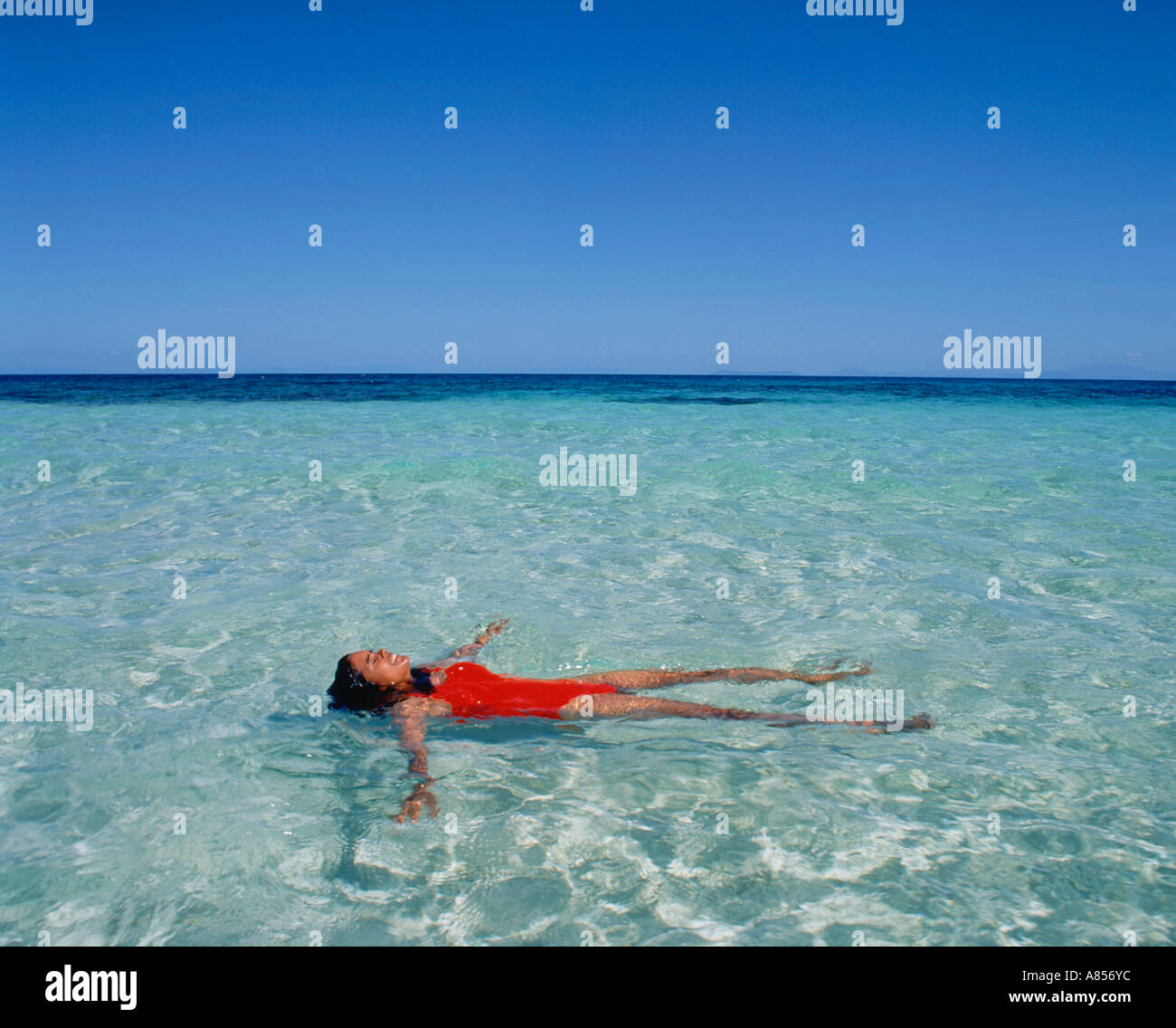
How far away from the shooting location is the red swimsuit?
15.8 feet

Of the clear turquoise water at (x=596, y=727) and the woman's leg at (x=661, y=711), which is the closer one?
the clear turquoise water at (x=596, y=727)

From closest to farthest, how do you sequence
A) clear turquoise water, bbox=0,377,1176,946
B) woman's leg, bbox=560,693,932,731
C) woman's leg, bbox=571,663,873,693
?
clear turquoise water, bbox=0,377,1176,946 → woman's leg, bbox=560,693,932,731 → woman's leg, bbox=571,663,873,693

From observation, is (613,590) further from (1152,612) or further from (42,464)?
(42,464)

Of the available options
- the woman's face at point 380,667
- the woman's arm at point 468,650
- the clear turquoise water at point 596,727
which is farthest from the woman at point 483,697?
the woman's arm at point 468,650

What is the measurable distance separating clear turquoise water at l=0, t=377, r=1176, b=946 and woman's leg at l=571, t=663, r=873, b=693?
0.11 m

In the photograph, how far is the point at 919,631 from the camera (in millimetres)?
6281

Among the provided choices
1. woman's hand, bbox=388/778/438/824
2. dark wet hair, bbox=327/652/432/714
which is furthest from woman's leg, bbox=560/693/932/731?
woman's hand, bbox=388/778/438/824

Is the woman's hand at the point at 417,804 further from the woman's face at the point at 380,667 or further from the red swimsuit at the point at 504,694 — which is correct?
the woman's face at the point at 380,667

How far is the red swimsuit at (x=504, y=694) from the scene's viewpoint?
4812 millimetres

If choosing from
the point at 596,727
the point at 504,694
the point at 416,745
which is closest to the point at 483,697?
the point at 504,694

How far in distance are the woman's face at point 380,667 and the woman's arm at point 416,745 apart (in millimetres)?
186

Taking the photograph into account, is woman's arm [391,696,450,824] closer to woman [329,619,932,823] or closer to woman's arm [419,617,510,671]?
woman [329,619,932,823]
